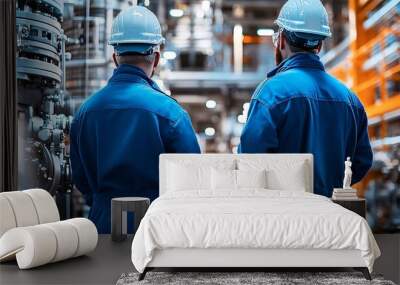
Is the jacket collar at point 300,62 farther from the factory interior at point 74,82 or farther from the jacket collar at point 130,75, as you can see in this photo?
the jacket collar at point 130,75

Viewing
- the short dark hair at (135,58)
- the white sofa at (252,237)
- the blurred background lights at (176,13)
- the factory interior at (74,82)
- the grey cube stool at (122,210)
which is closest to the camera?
the white sofa at (252,237)

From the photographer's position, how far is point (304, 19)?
493cm

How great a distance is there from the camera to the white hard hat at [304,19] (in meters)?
4.91

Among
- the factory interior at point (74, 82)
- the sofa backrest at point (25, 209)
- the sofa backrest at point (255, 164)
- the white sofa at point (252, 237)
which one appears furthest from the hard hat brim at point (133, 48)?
the white sofa at point (252, 237)

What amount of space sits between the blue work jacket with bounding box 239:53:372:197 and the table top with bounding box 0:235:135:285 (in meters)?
1.32

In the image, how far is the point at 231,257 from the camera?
344 cm

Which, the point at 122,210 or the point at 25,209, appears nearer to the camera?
the point at 25,209

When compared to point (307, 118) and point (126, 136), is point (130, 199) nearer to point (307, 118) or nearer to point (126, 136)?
point (126, 136)

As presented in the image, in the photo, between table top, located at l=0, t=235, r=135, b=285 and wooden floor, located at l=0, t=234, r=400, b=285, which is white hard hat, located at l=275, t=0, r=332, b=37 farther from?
table top, located at l=0, t=235, r=135, b=285

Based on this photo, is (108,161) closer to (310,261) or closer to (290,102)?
(290,102)

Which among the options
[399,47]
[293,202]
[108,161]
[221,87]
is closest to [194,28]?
[221,87]

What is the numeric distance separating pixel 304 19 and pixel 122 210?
6.88ft

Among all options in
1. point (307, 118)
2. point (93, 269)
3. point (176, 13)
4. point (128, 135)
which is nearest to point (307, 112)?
point (307, 118)

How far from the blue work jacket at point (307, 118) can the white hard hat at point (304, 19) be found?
0.99 ft
